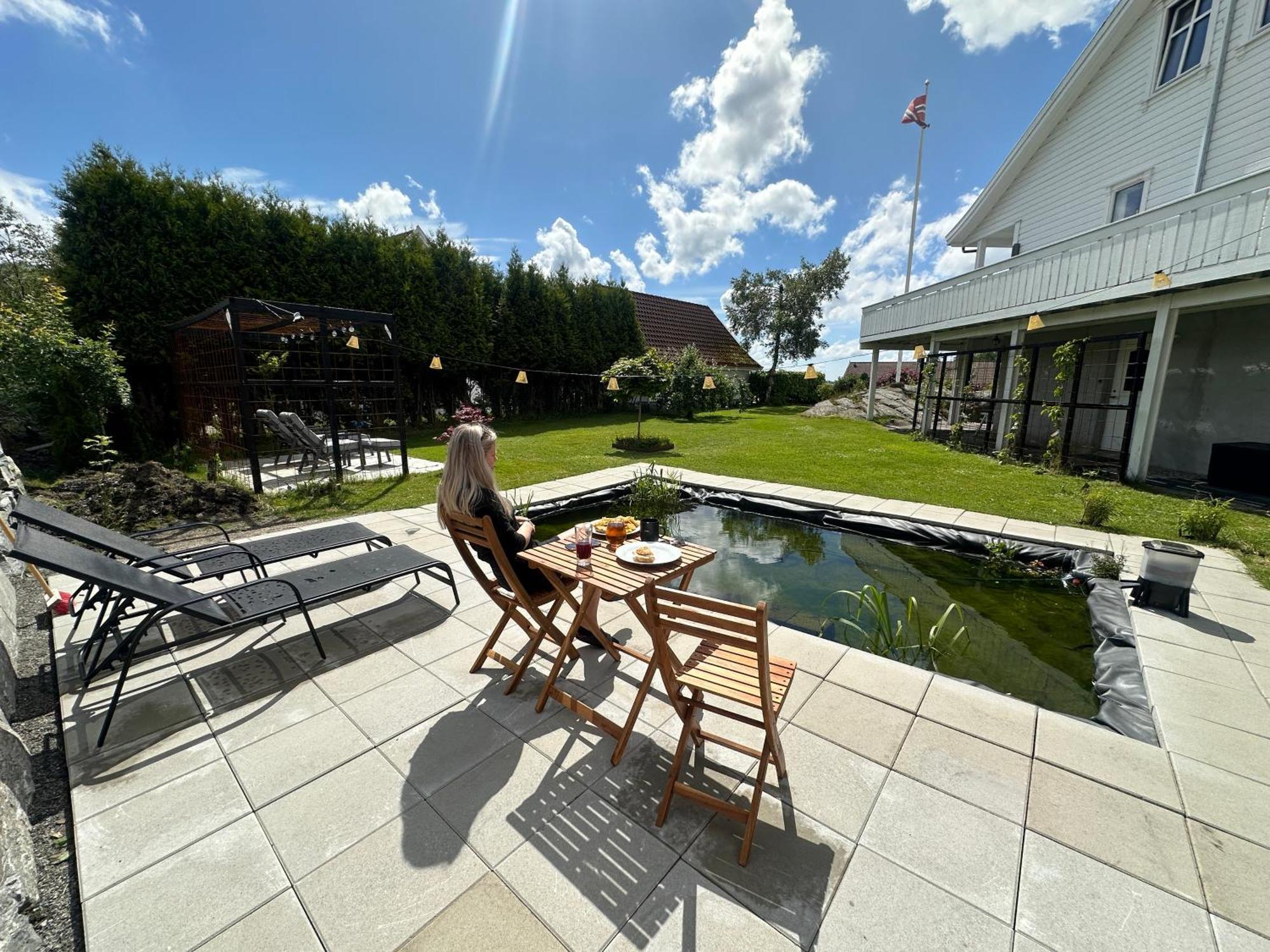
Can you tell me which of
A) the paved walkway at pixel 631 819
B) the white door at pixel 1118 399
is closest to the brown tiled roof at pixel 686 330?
the white door at pixel 1118 399

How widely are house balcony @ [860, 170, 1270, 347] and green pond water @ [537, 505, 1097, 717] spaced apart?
19.1 feet

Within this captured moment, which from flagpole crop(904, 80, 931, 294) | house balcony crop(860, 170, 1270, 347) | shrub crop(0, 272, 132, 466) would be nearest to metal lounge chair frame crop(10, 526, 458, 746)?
shrub crop(0, 272, 132, 466)

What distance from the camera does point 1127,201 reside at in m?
9.87

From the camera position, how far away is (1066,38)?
10891 mm

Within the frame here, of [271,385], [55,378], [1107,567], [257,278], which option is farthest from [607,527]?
[257,278]

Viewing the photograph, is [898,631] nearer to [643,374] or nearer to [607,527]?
[607,527]

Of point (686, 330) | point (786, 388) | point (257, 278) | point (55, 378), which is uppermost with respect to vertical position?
point (686, 330)

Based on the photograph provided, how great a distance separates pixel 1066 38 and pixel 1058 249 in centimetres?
659

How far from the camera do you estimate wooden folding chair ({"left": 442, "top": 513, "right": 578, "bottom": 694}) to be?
247 cm

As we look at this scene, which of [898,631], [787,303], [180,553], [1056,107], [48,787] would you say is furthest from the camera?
[787,303]

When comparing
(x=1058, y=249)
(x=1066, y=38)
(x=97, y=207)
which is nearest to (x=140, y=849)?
(x=97, y=207)

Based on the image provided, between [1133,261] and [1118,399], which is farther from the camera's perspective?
[1118,399]

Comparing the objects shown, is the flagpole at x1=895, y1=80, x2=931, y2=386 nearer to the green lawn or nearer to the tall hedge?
the green lawn

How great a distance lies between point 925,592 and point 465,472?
426 centimetres
